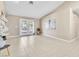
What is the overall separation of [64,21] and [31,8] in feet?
2.10

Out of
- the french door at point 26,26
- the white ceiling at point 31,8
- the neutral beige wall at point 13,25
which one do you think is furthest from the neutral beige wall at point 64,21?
the neutral beige wall at point 13,25

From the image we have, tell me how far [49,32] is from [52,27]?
0.11 meters

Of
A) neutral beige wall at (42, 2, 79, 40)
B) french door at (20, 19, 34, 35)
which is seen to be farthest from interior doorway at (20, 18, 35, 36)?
neutral beige wall at (42, 2, 79, 40)

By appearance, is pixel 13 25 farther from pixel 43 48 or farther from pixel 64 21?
pixel 64 21

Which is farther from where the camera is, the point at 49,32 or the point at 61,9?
the point at 49,32

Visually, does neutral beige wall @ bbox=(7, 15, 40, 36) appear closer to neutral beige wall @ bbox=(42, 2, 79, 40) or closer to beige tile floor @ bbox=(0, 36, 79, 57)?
beige tile floor @ bbox=(0, 36, 79, 57)

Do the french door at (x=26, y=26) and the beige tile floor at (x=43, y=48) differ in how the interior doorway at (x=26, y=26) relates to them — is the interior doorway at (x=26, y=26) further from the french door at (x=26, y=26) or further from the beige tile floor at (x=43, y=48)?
the beige tile floor at (x=43, y=48)

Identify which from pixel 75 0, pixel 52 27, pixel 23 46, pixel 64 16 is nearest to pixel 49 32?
pixel 52 27

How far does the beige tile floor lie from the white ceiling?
0.44 m

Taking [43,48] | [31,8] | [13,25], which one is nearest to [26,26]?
[13,25]

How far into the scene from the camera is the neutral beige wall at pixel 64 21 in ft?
6.66

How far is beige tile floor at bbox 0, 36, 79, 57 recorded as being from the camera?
2.10m

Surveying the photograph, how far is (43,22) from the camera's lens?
2150 mm

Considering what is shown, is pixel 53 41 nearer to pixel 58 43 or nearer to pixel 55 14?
pixel 58 43
